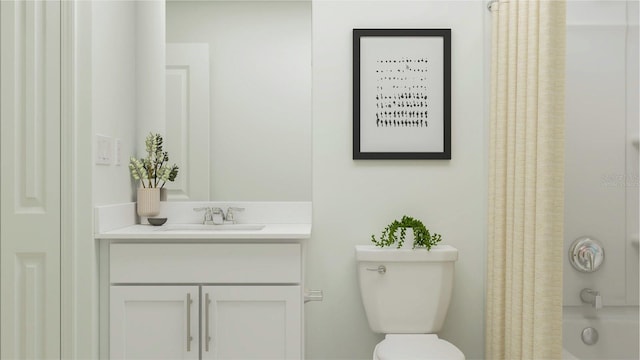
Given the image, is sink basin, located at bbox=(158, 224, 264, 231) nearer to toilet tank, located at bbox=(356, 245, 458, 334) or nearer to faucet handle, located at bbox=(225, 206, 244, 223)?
faucet handle, located at bbox=(225, 206, 244, 223)

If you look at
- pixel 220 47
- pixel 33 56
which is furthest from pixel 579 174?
pixel 33 56

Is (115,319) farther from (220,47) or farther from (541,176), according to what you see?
(541,176)

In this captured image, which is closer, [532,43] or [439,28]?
[532,43]

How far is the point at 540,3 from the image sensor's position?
1.76m

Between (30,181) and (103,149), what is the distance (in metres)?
0.29

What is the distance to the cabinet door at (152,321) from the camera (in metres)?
2.00

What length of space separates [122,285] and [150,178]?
564mm

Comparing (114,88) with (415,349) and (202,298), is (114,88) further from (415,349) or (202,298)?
(415,349)

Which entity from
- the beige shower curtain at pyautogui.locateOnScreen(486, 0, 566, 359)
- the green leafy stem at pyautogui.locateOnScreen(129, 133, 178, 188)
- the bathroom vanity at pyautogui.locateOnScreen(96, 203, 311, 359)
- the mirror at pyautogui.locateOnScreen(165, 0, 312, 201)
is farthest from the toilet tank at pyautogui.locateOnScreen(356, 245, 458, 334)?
the green leafy stem at pyautogui.locateOnScreen(129, 133, 178, 188)

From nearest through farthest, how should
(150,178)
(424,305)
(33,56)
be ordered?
(33,56), (424,305), (150,178)

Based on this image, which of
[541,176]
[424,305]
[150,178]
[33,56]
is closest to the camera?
[541,176]

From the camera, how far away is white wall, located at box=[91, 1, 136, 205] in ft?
6.62

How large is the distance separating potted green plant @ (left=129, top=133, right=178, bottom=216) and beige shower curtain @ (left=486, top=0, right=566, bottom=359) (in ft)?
4.85

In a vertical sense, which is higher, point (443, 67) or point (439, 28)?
point (439, 28)
